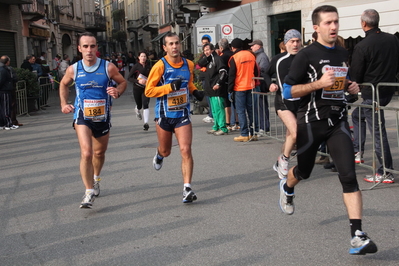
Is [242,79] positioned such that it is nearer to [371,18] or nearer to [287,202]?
[371,18]

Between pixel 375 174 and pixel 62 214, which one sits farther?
pixel 375 174

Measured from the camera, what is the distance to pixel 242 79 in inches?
425

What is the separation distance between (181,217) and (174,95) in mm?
1499

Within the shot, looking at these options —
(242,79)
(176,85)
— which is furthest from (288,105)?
(242,79)

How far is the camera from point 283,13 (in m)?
22.9

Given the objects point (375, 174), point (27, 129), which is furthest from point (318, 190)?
point (27, 129)

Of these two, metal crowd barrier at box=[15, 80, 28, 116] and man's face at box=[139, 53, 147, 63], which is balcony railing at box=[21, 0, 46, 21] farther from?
man's face at box=[139, 53, 147, 63]

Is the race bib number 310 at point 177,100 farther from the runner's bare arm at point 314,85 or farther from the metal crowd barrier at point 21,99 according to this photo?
the metal crowd barrier at point 21,99

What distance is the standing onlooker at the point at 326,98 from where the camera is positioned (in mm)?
4469

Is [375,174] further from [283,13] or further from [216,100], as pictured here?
[283,13]

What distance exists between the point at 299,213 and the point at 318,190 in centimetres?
109

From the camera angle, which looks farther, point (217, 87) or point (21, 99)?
point (21, 99)

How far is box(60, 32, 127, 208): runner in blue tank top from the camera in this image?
6.28 m

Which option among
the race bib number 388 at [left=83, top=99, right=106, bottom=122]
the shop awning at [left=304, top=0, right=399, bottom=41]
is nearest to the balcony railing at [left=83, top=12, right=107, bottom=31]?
the shop awning at [left=304, top=0, right=399, bottom=41]
